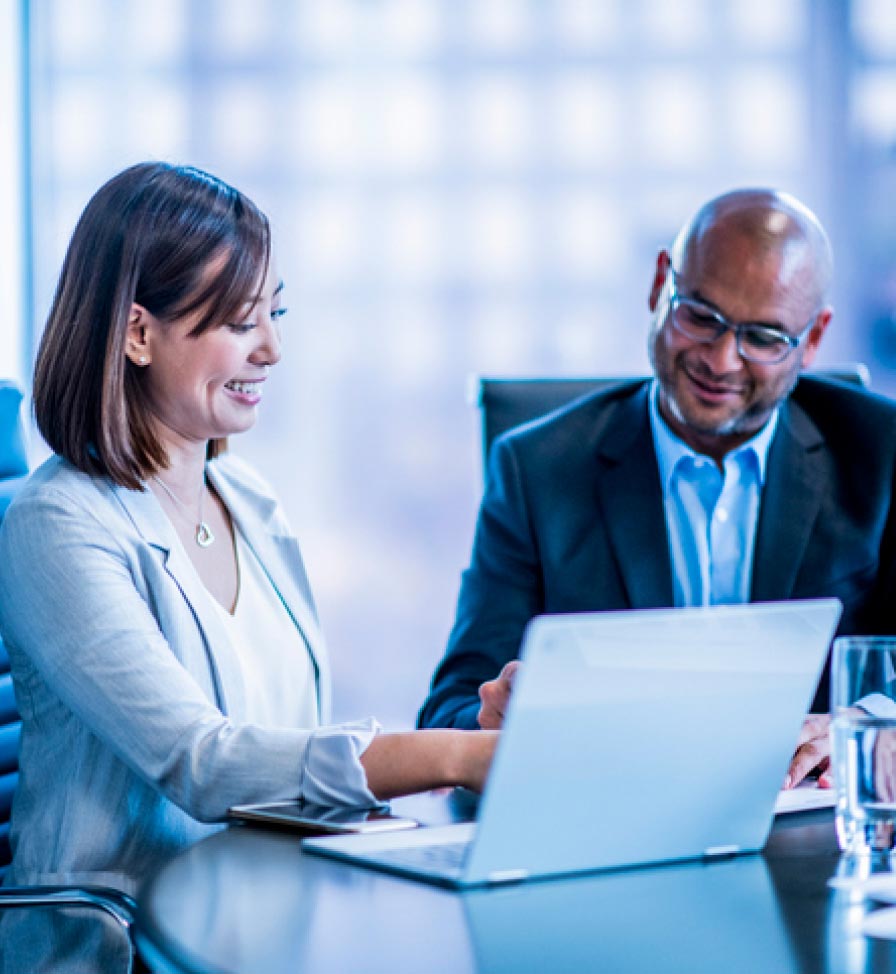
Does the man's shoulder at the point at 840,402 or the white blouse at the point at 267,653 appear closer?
the white blouse at the point at 267,653

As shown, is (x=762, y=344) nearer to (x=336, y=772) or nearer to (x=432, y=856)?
(x=336, y=772)

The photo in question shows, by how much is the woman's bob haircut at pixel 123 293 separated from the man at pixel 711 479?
614 millimetres

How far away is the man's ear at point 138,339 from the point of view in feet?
5.54

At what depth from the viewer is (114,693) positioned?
1376mm

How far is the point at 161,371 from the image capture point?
5.63 feet

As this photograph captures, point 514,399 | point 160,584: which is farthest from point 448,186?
point 160,584

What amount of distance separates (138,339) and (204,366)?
85mm

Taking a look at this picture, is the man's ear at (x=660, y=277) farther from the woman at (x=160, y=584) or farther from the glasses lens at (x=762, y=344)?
the woman at (x=160, y=584)

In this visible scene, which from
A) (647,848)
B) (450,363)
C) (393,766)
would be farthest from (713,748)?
(450,363)

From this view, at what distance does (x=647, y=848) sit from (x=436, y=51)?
10.5ft

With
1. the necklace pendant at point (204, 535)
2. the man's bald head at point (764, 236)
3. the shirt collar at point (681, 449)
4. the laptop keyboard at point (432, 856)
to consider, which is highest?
the man's bald head at point (764, 236)

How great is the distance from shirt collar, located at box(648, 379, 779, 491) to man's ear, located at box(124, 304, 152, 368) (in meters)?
0.84

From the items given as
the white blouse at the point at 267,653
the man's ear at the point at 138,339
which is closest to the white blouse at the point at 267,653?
the white blouse at the point at 267,653

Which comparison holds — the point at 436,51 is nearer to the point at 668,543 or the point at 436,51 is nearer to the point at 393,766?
the point at 668,543
